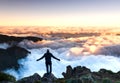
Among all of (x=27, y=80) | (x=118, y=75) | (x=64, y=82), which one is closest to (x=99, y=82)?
(x=64, y=82)

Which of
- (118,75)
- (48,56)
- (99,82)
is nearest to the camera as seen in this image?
(99,82)

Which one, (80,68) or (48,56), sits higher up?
(48,56)

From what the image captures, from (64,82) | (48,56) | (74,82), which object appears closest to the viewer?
(74,82)

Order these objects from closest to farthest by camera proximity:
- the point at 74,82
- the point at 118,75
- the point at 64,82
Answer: the point at 74,82, the point at 64,82, the point at 118,75

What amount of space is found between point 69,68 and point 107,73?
34.7ft

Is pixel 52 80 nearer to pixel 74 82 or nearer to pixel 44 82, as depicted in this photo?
pixel 44 82

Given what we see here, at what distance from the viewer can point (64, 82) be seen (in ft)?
134

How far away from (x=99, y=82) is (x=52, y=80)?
5.53 meters

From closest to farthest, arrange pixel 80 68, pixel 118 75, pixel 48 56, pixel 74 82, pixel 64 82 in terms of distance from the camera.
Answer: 1. pixel 74 82
2. pixel 64 82
3. pixel 48 56
4. pixel 118 75
5. pixel 80 68

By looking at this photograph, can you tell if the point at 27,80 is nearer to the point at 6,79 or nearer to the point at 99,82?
the point at 6,79

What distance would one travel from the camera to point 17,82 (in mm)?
41094

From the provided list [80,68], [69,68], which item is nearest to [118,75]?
[80,68]

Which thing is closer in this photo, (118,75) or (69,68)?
(118,75)

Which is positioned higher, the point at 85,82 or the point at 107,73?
the point at 85,82
